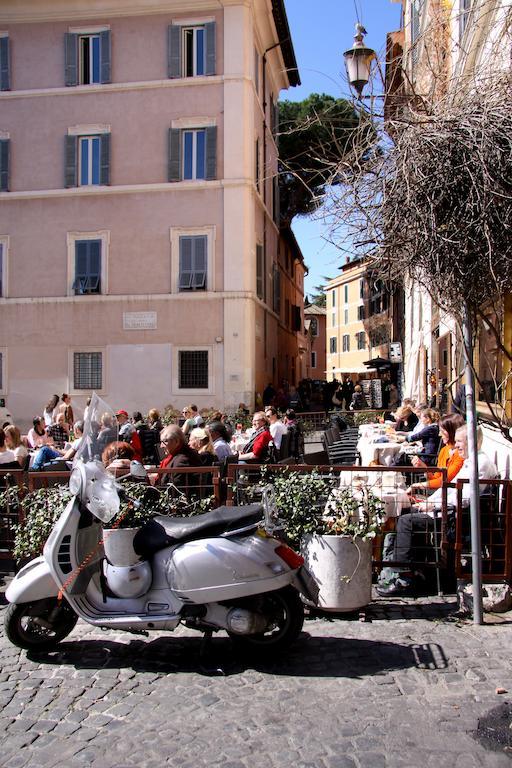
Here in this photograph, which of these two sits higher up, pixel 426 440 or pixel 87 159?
pixel 87 159

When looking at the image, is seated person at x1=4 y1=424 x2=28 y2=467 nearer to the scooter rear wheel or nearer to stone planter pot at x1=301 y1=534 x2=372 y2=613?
stone planter pot at x1=301 y1=534 x2=372 y2=613

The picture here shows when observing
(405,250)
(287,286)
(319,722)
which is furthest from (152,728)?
(287,286)

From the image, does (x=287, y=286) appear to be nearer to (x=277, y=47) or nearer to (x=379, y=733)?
(x=277, y=47)

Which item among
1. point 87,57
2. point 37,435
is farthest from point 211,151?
point 37,435

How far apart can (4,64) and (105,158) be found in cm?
447

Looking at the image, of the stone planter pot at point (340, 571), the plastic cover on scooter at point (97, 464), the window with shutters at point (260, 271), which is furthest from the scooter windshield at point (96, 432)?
the window with shutters at point (260, 271)

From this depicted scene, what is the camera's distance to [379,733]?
13.0 ft

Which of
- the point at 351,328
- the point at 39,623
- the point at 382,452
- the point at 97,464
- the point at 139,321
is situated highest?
the point at 351,328

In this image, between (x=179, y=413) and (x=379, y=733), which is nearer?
(x=379, y=733)

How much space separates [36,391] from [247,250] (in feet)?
26.1

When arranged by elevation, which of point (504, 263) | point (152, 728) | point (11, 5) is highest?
point (11, 5)

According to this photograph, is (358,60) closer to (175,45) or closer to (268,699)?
(268,699)

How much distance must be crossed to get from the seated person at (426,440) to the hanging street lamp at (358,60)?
5814 mm

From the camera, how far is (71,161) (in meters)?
23.4
